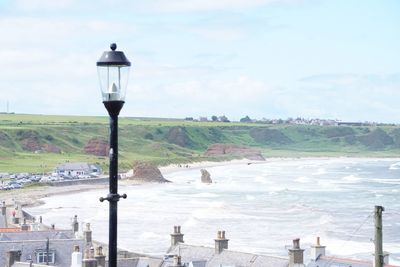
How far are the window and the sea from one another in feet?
86.5

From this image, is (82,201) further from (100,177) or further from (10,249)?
(10,249)

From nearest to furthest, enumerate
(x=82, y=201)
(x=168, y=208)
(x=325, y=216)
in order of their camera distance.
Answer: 1. (x=325, y=216)
2. (x=168, y=208)
3. (x=82, y=201)

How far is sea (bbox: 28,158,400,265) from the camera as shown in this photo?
256 ft

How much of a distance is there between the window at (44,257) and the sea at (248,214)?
26.4 metres

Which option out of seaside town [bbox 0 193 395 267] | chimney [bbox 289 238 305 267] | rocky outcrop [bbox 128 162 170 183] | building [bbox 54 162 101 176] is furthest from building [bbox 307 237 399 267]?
rocky outcrop [bbox 128 162 170 183]

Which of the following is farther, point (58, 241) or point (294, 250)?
point (58, 241)

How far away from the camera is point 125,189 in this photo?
523 ft

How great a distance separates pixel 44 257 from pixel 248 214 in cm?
6769

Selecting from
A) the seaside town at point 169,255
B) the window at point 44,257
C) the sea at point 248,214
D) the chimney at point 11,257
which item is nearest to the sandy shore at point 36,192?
the sea at point 248,214

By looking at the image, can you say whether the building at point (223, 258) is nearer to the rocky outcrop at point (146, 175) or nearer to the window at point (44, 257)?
the window at point (44, 257)

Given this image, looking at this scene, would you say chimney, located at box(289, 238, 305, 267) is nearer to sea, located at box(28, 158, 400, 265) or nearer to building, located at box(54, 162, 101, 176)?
sea, located at box(28, 158, 400, 265)

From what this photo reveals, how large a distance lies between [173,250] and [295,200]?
3664 inches

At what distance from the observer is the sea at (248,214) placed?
7794 centimetres

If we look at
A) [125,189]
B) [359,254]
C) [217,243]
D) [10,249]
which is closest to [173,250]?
[217,243]
